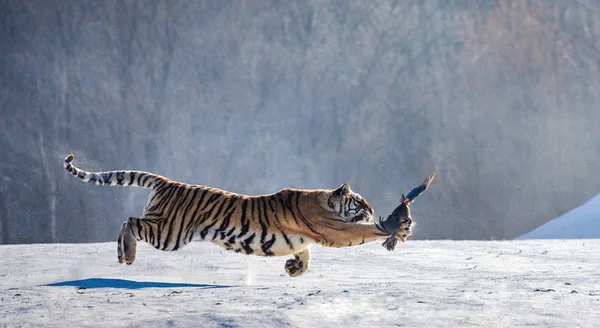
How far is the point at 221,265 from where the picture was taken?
19.3 feet

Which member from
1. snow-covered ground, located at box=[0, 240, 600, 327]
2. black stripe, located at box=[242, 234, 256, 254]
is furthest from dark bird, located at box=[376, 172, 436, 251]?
black stripe, located at box=[242, 234, 256, 254]

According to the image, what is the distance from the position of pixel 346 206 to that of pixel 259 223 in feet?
1.60

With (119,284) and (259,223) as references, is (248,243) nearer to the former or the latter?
(259,223)

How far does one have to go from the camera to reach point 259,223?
4965mm

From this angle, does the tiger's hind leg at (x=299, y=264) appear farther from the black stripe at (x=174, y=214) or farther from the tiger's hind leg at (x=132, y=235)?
the tiger's hind leg at (x=132, y=235)

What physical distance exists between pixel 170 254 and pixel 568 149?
8621 mm

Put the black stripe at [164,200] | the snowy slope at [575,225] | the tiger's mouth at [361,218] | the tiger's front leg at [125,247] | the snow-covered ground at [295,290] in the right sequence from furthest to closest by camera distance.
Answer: the snowy slope at [575,225] → the black stripe at [164,200] → the tiger's mouth at [361,218] → the tiger's front leg at [125,247] → the snow-covered ground at [295,290]

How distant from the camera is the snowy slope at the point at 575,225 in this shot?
12267mm

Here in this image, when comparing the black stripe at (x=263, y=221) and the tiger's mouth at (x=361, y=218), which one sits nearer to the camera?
the black stripe at (x=263, y=221)

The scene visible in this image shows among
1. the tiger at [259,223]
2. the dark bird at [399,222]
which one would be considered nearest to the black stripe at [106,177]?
the tiger at [259,223]

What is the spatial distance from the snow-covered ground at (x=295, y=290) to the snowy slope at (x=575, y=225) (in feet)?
18.6

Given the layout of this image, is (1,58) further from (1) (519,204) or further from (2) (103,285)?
(2) (103,285)

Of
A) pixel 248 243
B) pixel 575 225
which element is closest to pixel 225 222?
pixel 248 243

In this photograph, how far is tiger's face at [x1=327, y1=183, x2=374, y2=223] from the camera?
5012 mm
